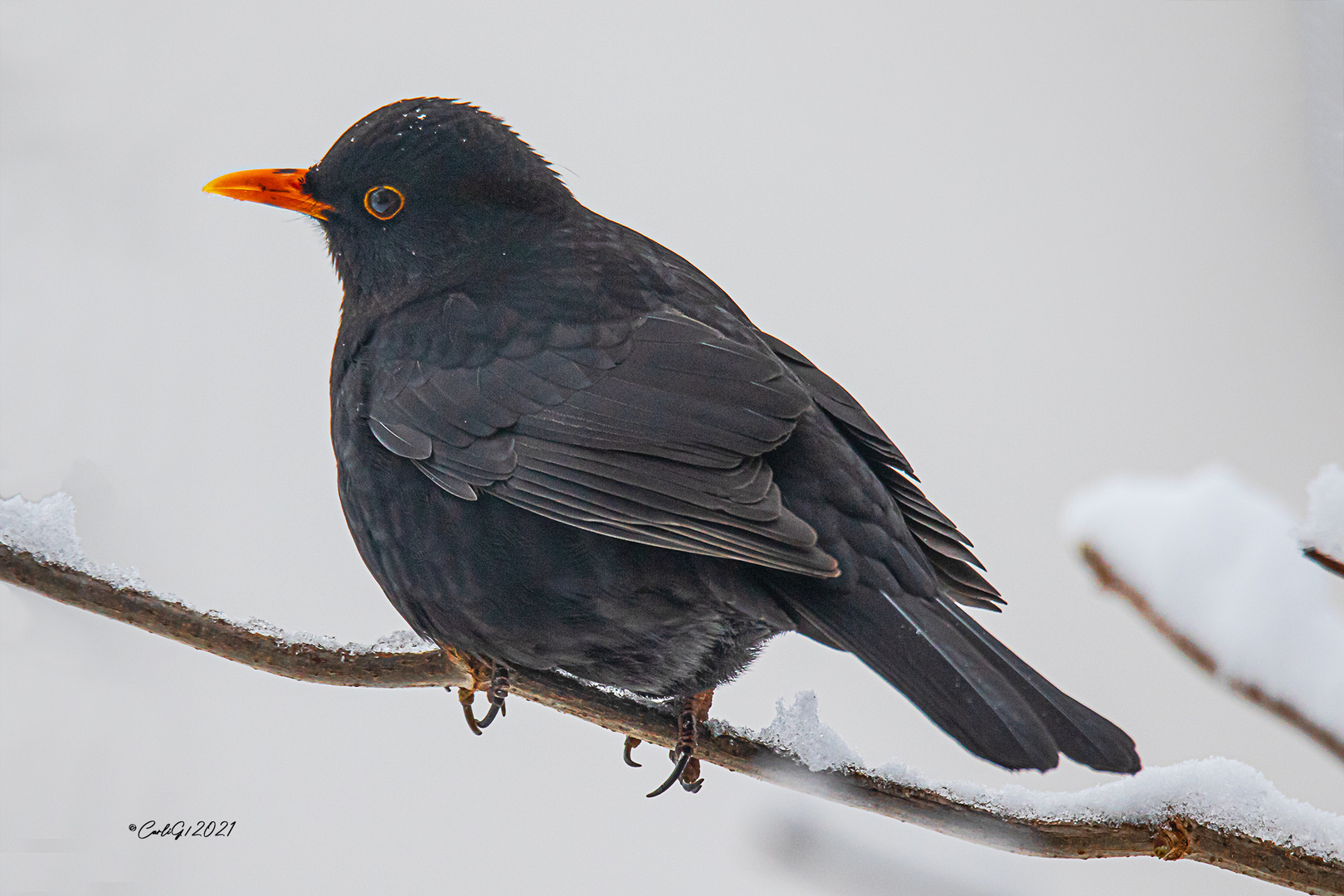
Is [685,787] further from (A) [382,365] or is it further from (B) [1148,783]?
(A) [382,365]

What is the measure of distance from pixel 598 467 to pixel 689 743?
0.68 metres

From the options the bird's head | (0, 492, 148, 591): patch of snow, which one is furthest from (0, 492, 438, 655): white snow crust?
the bird's head

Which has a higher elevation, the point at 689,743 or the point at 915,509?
the point at 915,509

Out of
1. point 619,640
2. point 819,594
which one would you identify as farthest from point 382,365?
point 819,594

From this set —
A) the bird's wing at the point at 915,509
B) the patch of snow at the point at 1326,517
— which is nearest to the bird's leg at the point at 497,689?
the bird's wing at the point at 915,509

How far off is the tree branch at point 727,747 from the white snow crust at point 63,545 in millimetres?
15

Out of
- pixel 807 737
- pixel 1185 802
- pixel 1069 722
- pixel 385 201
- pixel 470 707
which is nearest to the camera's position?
pixel 1069 722

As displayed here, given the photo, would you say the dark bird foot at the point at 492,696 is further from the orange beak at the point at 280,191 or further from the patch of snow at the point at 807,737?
the orange beak at the point at 280,191

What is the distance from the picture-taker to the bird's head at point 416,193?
3068 millimetres

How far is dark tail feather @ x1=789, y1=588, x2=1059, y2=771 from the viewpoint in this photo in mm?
1928

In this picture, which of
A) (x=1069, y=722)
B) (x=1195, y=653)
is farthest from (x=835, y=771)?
(x=1195, y=653)

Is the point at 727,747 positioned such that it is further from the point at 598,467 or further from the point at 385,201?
the point at 385,201

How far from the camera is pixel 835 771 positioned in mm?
2383

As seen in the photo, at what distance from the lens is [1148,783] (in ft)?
6.98
